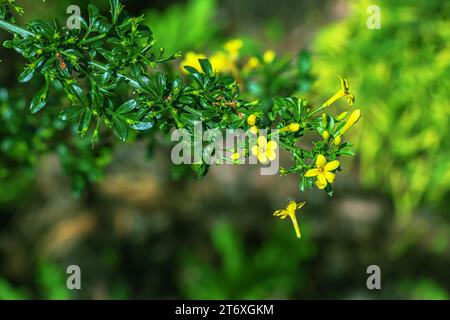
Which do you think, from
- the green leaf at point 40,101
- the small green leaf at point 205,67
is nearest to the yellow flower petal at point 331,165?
the small green leaf at point 205,67

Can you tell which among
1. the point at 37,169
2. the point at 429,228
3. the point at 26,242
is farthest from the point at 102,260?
the point at 429,228

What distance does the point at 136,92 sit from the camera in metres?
1.35

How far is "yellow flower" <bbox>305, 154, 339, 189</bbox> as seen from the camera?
1218 mm

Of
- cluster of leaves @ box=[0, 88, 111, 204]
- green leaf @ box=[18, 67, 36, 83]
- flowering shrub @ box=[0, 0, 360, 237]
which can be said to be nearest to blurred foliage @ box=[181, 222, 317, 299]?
cluster of leaves @ box=[0, 88, 111, 204]

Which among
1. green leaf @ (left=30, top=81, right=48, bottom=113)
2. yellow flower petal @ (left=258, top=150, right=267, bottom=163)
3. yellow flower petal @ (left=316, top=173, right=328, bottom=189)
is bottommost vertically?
yellow flower petal @ (left=316, top=173, right=328, bottom=189)

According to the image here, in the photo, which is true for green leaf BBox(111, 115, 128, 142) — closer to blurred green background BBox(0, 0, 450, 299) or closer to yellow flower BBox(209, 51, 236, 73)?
yellow flower BBox(209, 51, 236, 73)

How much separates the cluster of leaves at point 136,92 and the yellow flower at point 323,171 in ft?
0.08

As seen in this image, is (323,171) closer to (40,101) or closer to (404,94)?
(40,101)

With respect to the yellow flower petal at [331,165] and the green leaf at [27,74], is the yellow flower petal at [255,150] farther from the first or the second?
the green leaf at [27,74]

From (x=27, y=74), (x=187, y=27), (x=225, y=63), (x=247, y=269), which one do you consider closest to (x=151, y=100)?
(x=27, y=74)

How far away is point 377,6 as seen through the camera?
3285mm

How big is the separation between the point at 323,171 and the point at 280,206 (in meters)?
2.39

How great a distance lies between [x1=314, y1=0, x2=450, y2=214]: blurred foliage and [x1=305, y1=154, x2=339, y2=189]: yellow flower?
1985 millimetres

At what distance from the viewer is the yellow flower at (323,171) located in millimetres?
1218
